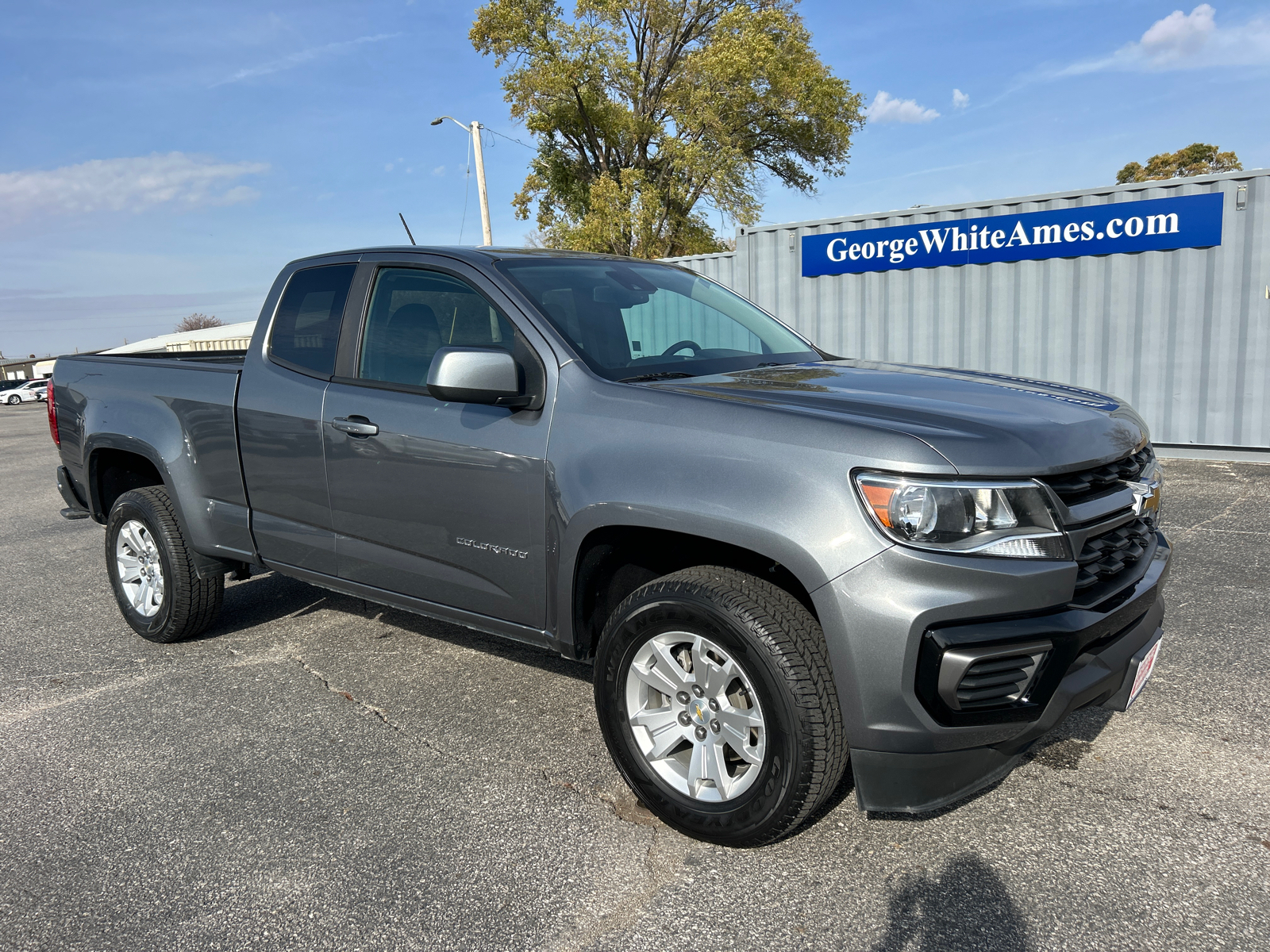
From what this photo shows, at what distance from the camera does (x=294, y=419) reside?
3.81m

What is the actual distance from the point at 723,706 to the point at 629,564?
61cm

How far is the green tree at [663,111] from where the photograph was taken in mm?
29078

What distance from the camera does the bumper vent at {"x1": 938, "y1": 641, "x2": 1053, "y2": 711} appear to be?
223 cm

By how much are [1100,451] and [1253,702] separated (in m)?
1.69

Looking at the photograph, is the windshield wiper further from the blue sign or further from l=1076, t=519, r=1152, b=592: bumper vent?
the blue sign

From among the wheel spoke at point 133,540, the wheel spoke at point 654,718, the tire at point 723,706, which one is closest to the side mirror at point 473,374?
the tire at point 723,706

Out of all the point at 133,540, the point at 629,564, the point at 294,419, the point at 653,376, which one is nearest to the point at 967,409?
the point at 653,376

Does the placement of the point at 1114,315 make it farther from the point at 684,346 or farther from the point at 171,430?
the point at 171,430

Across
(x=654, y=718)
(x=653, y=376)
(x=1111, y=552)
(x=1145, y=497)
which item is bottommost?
(x=654, y=718)

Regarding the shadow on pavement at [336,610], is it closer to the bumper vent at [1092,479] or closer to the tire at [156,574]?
the tire at [156,574]

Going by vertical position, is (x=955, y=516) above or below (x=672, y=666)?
above

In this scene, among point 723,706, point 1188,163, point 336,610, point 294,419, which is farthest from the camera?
point 1188,163

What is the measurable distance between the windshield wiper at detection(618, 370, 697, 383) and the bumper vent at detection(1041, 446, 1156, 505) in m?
1.27

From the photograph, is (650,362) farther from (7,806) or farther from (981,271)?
A: (981,271)
